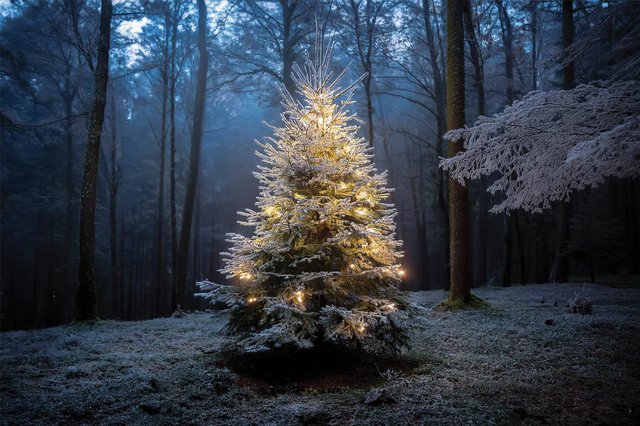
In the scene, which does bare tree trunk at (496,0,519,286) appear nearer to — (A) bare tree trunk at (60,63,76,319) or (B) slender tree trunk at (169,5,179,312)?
(B) slender tree trunk at (169,5,179,312)

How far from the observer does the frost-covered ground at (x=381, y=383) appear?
355cm

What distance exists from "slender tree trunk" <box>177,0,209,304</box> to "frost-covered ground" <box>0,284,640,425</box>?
7126mm

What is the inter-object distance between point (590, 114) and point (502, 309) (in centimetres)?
556

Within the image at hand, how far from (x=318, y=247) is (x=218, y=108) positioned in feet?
97.5

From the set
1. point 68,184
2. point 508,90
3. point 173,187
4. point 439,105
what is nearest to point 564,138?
point 439,105

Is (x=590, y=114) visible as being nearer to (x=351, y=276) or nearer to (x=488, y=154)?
(x=488, y=154)

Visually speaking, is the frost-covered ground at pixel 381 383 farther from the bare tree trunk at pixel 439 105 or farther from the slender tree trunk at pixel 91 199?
the bare tree trunk at pixel 439 105

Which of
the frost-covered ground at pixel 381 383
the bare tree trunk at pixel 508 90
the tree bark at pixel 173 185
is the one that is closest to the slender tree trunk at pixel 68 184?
the tree bark at pixel 173 185

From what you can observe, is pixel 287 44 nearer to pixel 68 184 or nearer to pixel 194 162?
pixel 194 162

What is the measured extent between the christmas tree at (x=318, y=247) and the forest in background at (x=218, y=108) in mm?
4180

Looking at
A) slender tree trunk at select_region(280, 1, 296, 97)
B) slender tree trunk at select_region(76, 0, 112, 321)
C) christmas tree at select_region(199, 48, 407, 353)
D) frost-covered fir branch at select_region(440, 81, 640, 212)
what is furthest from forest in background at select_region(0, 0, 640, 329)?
christmas tree at select_region(199, 48, 407, 353)

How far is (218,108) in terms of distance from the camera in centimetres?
3186

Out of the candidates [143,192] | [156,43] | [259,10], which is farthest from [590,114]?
[143,192]

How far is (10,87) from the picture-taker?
19.5 metres
